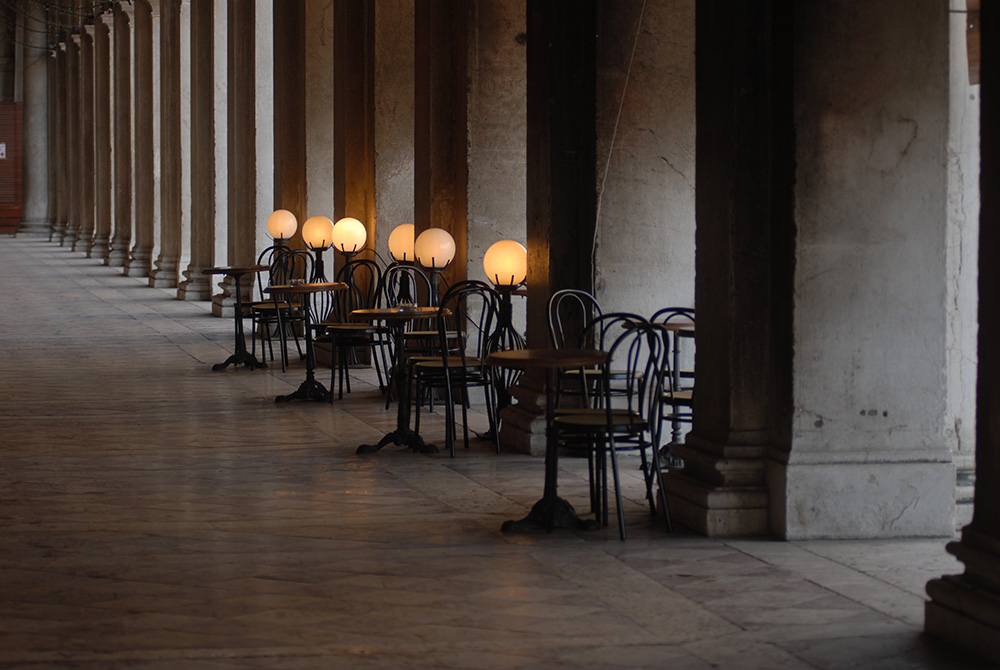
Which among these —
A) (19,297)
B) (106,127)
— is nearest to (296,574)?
(19,297)

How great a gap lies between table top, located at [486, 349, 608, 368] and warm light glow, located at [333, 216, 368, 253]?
18.1ft

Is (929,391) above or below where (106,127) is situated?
below

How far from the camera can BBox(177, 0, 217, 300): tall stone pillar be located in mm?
18938

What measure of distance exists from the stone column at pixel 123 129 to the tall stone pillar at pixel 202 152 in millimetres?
7420

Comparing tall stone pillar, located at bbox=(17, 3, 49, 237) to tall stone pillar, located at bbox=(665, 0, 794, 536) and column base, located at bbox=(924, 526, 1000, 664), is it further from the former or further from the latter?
column base, located at bbox=(924, 526, 1000, 664)

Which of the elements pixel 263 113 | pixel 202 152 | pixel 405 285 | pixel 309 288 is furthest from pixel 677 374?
pixel 202 152

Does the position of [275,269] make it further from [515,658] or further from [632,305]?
[515,658]

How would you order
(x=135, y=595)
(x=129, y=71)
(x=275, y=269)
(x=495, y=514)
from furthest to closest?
1. (x=129, y=71)
2. (x=275, y=269)
3. (x=495, y=514)
4. (x=135, y=595)

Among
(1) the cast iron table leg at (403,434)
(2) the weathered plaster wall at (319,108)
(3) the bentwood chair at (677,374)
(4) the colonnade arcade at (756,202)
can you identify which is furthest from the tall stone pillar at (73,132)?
(3) the bentwood chair at (677,374)

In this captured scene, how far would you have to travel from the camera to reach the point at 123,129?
91.1 feet

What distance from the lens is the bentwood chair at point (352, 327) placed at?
32.6 ft

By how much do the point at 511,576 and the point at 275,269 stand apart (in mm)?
8243

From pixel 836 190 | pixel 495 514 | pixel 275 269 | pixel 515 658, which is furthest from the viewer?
pixel 275 269

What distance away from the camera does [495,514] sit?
616 cm
